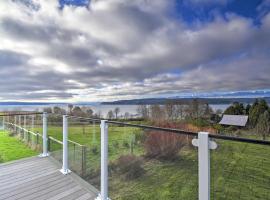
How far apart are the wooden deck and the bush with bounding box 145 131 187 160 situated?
7.82 ft

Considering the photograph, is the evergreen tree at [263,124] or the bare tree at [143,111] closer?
the bare tree at [143,111]

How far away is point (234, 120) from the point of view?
1752 cm

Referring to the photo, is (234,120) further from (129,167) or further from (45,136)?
(45,136)

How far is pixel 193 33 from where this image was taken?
13055 millimetres

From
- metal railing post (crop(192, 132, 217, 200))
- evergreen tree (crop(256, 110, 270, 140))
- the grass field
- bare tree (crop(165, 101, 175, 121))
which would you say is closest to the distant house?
evergreen tree (crop(256, 110, 270, 140))

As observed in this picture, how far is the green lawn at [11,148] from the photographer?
22.4ft

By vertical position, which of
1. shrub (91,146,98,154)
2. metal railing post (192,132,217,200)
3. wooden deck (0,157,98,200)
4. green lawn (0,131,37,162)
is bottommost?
green lawn (0,131,37,162)

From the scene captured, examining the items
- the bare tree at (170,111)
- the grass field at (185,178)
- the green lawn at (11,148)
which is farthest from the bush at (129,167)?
the bare tree at (170,111)

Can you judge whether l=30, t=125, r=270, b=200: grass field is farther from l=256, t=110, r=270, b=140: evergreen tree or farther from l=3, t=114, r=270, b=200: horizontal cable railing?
→ l=256, t=110, r=270, b=140: evergreen tree

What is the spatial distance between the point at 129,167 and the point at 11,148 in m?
5.72

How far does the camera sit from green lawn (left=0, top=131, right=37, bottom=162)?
6.83 metres

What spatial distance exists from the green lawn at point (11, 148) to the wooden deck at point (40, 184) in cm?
275

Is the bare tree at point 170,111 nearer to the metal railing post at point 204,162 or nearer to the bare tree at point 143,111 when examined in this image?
the bare tree at point 143,111

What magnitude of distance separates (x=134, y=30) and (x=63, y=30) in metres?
3.47
